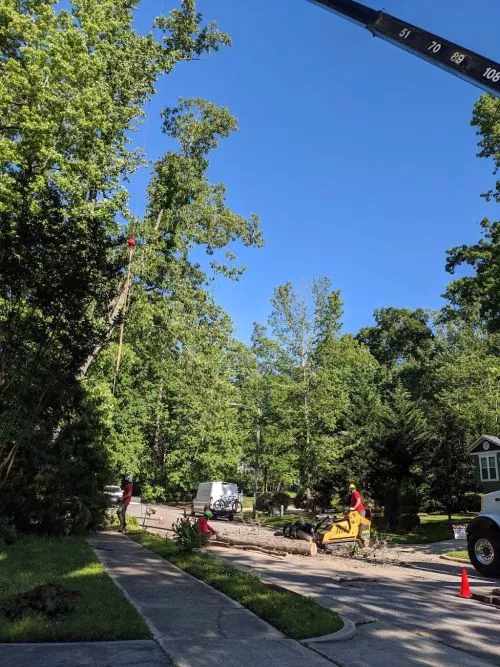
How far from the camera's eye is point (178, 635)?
5992mm

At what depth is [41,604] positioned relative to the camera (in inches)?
249

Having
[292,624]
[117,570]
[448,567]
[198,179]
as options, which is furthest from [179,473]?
[292,624]

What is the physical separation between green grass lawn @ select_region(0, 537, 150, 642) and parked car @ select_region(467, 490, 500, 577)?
28.4ft

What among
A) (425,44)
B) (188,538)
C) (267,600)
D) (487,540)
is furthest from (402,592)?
(425,44)

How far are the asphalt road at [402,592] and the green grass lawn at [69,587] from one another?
314cm

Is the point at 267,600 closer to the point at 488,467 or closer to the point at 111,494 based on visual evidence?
the point at 111,494

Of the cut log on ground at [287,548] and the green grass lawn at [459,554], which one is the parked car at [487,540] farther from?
the cut log on ground at [287,548]

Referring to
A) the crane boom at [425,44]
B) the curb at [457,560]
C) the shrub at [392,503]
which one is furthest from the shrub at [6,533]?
the shrub at [392,503]

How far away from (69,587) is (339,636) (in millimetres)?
3952

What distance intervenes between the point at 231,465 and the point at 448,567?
92.0 ft

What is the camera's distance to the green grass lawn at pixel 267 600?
21.5 feet

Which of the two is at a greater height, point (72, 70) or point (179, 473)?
point (72, 70)

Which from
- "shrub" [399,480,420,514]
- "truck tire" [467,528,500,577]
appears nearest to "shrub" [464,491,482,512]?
"shrub" [399,480,420,514]

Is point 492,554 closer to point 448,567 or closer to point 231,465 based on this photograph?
point 448,567
